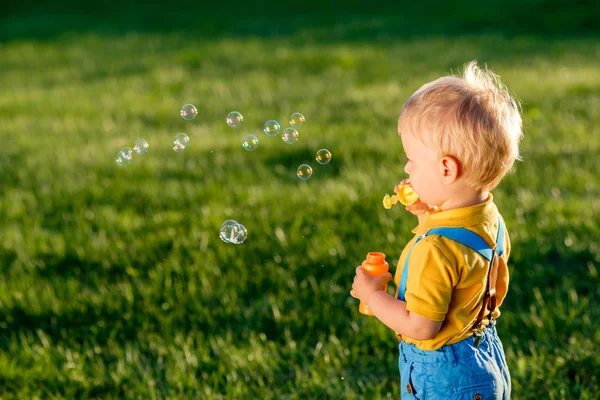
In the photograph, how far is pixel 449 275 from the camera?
2191 mm

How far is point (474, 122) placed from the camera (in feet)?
7.08

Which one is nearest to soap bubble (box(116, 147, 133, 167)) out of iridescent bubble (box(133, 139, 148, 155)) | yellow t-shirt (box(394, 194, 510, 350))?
iridescent bubble (box(133, 139, 148, 155))

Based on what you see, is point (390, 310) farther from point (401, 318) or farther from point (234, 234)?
point (234, 234)

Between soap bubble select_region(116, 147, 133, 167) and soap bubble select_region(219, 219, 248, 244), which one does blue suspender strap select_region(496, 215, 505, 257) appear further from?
A: soap bubble select_region(116, 147, 133, 167)

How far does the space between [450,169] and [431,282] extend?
1.02 ft

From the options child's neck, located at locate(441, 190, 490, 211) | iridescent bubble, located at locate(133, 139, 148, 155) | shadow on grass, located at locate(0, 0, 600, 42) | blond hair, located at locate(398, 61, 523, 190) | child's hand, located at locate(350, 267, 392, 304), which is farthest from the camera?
shadow on grass, located at locate(0, 0, 600, 42)

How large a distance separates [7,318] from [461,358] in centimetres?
248

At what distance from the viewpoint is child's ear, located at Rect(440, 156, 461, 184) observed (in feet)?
7.20

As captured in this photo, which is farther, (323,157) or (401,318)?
(323,157)

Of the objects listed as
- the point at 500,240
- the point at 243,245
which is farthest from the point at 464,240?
the point at 243,245

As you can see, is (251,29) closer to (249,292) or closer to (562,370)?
(249,292)

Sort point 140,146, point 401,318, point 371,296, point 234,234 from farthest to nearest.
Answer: point 140,146
point 234,234
point 371,296
point 401,318

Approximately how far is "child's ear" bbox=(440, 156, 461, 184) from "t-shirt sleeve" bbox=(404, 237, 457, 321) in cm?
17

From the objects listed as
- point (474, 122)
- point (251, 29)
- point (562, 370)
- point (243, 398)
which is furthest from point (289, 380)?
point (251, 29)
